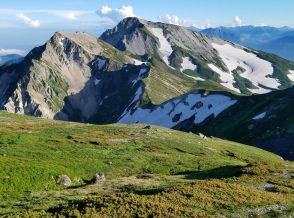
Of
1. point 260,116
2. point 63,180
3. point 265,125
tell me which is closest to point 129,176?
point 63,180

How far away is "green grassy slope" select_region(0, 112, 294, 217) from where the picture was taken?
111 ft

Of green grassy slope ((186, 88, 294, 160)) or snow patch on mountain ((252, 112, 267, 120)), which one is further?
snow patch on mountain ((252, 112, 267, 120))

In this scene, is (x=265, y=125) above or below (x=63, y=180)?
below

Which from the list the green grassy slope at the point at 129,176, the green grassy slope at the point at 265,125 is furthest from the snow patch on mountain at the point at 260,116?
the green grassy slope at the point at 129,176

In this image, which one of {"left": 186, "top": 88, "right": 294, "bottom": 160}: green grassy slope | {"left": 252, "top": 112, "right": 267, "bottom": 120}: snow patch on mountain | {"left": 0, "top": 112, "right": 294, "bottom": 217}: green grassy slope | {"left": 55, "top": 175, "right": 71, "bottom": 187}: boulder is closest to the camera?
{"left": 0, "top": 112, "right": 294, "bottom": 217}: green grassy slope

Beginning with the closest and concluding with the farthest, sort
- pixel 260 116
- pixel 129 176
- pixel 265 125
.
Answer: pixel 129 176
pixel 265 125
pixel 260 116

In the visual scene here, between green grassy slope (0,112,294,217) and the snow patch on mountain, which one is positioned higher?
green grassy slope (0,112,294,217)

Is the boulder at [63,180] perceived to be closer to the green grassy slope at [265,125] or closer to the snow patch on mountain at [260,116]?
the green grassy slope at [265,125]

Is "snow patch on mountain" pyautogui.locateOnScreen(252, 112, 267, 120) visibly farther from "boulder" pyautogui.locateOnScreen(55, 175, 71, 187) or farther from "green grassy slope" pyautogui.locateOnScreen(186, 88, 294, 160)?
"boulder" pyautogui.locateOnScreen(55, 175, 71, 187)

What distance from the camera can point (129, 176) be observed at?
178 feet

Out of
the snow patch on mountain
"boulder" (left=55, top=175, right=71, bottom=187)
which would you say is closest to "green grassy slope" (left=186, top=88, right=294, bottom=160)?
the snow patch on mountain

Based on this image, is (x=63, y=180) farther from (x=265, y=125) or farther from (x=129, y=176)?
(x=265, y=125)

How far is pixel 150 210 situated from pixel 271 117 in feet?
465

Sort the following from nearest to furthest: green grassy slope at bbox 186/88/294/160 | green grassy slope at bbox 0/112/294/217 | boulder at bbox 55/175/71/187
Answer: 1. green grassy slope at bbox 0/112/294/217
2. boulder at bbox 55/175/71/187
3. green grassy slope at bbox 186/88/294/160
